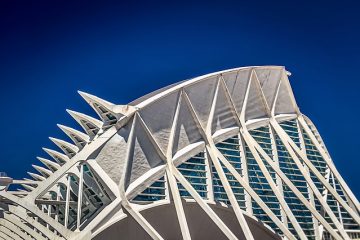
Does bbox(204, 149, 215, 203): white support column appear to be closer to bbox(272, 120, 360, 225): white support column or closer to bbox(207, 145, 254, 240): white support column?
bbox(207, 145, 254, 240): white support column

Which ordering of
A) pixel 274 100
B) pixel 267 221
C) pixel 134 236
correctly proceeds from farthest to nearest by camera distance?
1. pixel 274 100
2. pixel 267 221
3. pixel 134 236

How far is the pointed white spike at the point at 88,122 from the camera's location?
30.0 m

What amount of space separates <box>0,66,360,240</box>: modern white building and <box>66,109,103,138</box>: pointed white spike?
0.23ft

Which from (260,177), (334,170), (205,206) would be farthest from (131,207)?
(334,170)

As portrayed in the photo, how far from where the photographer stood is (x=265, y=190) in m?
36.3

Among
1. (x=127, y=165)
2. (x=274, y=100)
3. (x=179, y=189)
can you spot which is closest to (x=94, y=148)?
(x=127, y=165)

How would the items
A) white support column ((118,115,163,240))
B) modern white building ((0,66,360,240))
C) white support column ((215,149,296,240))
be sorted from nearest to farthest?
white support column ((118,115,163,240)) → modern white building ((0,66,360,240)) → white support column ((215,149,296,240))

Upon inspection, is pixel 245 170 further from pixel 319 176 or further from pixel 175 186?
pixel 175 186

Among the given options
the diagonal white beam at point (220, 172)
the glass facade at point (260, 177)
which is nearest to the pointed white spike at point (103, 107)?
the glass facade at point (260, 177)

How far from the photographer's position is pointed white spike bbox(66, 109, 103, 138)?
30016 millimetres

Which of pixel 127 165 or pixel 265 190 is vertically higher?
pixel 265 190

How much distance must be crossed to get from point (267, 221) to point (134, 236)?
10773 mm

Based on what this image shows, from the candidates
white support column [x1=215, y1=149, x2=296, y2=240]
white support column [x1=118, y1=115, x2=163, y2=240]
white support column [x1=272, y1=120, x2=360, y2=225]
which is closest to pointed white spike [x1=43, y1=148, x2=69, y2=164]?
white support column [x1=118, y1=115, x2=163, y2=240]

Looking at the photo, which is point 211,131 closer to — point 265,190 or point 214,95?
point 214,95
